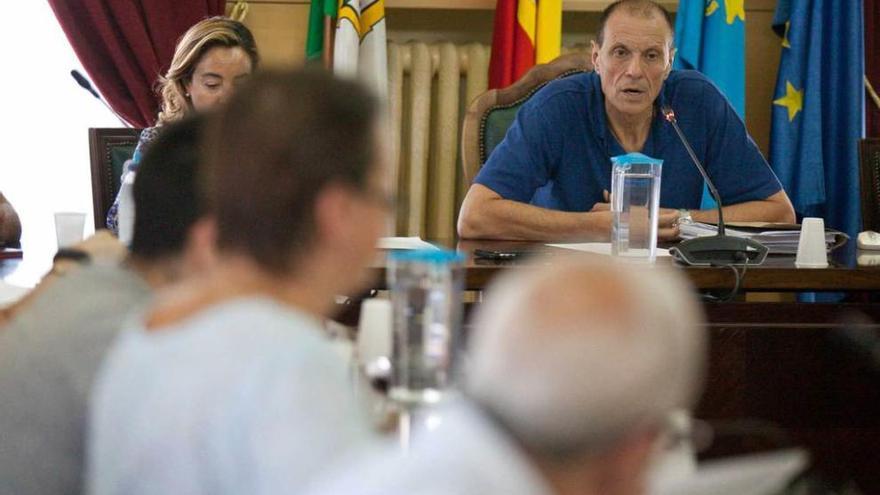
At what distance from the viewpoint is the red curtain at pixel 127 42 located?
4180 millimetres

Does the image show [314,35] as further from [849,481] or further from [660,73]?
[849,481]

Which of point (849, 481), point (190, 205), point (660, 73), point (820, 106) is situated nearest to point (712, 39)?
point (820, 106)

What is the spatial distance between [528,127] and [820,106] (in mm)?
1568

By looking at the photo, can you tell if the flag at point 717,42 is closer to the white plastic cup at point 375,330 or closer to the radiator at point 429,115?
the radiator at point 429,115

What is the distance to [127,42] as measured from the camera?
4199mm

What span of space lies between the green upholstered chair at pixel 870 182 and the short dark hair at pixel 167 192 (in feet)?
7.71

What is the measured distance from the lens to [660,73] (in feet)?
10.7

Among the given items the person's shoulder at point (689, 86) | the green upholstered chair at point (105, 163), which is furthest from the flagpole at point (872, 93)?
the green upholstered chair at point (105, 163)

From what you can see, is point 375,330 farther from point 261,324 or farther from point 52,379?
point 261,324

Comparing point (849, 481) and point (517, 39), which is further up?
point (517, 39)

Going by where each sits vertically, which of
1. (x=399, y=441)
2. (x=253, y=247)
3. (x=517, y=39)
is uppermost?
(x=517, y=39)

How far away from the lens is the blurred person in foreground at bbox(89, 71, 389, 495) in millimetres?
957

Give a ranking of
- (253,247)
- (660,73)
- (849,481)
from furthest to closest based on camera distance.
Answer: (660,73) < (849,481) < (253,247)

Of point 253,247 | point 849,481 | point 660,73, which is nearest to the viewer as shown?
point 253,247
